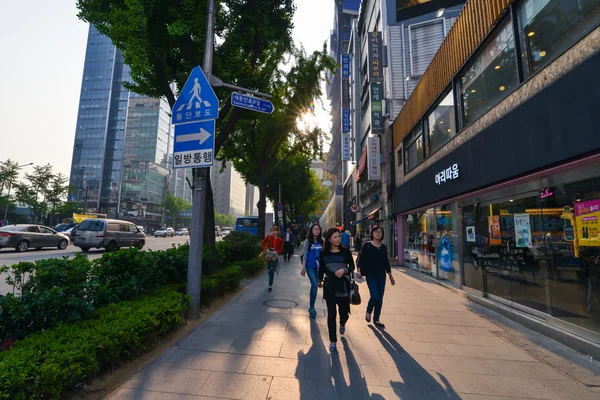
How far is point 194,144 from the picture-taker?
5.32 meters

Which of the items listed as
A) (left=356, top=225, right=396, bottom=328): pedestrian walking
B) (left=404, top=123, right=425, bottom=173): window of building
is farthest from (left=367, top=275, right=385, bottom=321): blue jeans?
(left=404, top=123, right=425, bottom=173): window of building

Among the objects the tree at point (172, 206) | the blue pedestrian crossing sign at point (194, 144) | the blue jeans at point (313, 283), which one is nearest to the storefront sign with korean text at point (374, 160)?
the blue jeans at point (313, 283)

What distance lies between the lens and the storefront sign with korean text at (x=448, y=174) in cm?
859

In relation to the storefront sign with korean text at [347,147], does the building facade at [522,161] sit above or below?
below

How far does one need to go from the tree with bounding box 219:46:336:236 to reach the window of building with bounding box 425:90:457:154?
603 cm

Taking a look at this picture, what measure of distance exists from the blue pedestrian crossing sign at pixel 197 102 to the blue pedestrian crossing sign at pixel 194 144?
126 millimetres

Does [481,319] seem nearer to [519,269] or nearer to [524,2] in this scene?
Answer: [519,269]

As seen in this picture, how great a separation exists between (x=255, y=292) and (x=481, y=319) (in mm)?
5328

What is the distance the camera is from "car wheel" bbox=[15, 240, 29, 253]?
14.1m

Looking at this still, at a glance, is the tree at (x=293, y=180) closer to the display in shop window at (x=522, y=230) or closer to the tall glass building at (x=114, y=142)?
the display in shop window at (x=522, y=230)

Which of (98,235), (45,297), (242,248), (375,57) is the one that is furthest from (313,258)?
(375,57)

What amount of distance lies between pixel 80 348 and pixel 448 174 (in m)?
9.53

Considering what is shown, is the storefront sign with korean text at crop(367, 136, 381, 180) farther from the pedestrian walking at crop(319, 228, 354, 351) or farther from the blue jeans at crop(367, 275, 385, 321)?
the pedestrian walking at crop(319, 228, 354, 351)

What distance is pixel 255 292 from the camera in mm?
7871
